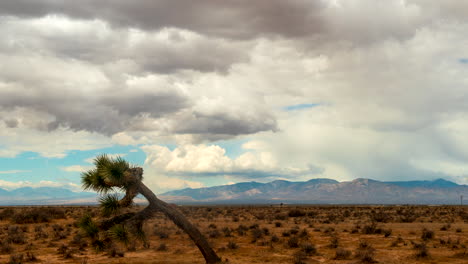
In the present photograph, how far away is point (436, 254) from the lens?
71.9ft

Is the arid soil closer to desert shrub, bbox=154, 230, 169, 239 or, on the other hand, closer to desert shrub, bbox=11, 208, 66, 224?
desert shrub, bbox=154, 230, 169, 239

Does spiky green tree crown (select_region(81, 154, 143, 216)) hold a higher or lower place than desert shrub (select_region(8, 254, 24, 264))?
higher

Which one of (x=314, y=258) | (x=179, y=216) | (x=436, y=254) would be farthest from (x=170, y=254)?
(x=436, y=254)

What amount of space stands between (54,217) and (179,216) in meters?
38.8


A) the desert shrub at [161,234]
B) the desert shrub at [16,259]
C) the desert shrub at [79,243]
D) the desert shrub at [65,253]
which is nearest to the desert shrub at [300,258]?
the desert shrub at [65,253]

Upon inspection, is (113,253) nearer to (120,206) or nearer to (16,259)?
(16,259)

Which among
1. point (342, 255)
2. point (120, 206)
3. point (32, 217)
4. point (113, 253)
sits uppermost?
point (120, 206)

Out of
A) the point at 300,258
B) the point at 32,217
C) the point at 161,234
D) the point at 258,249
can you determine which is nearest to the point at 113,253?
the point at 161,234

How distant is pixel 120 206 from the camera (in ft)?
58.3

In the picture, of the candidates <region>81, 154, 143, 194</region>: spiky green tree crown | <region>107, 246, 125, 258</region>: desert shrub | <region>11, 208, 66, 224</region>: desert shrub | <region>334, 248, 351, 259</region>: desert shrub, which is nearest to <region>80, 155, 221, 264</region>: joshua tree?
<region>81, 154, 143, 194</region>: spiky green tree crown

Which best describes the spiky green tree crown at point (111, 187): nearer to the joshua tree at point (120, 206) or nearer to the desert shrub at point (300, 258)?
the joshua tree at point (120, 206)

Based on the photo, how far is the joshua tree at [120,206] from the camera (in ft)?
56.9

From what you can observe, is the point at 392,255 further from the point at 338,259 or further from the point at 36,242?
the point at 36,242

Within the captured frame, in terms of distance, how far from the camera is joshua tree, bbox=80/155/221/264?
17.3 m
